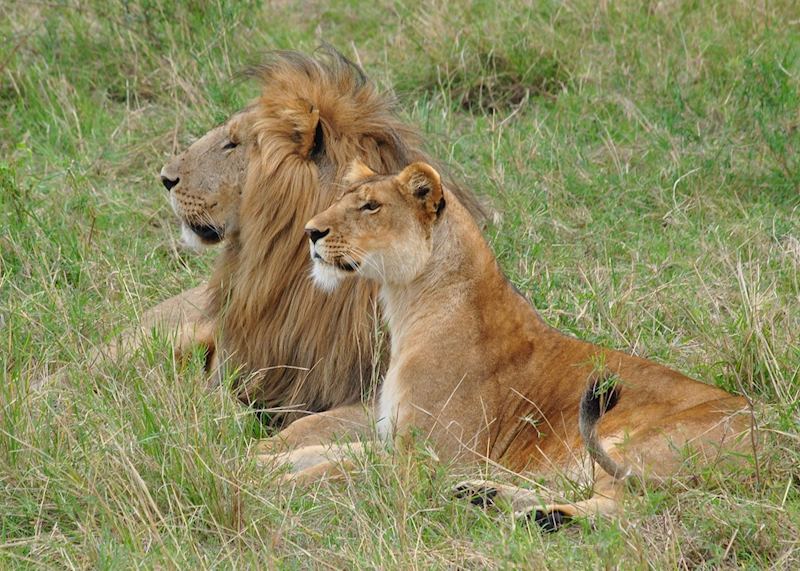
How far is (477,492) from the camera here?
3867 mm

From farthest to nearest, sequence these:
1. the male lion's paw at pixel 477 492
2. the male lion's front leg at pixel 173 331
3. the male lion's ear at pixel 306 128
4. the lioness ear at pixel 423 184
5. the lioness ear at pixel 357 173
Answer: the male lion's ear at pixel 306 128 < the male lion's front leg at pixel 173 331 < the lioness ear at pixel 357 173 < the lioness ear at pixel 423 184 < the male lion's paw at pixel 477 492

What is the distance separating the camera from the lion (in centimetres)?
410

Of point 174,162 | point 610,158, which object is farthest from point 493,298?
point 610,158

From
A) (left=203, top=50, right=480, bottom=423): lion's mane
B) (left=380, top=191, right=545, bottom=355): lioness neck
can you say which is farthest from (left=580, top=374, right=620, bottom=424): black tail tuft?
(left=203, top=50, right=480, bottom=423): lion's mane

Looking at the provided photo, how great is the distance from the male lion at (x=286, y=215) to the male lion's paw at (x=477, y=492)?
87 centimetres

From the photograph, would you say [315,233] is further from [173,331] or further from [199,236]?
[173,331]

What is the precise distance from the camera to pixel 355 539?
3646 millimetres

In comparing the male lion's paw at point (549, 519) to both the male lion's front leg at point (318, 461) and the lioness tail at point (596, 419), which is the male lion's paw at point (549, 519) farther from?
the male lion's front leg at point (318, 461)

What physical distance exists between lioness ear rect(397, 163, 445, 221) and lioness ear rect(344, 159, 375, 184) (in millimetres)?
216

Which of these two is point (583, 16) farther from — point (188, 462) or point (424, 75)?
point (188, 462)

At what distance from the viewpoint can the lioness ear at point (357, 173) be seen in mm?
4469

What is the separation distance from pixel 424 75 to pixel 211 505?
4162mm

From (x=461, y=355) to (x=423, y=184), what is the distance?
1.66 ft

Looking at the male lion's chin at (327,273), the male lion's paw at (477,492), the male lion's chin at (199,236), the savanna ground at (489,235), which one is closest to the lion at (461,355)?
Result: the male lion's chin at (327,273)
